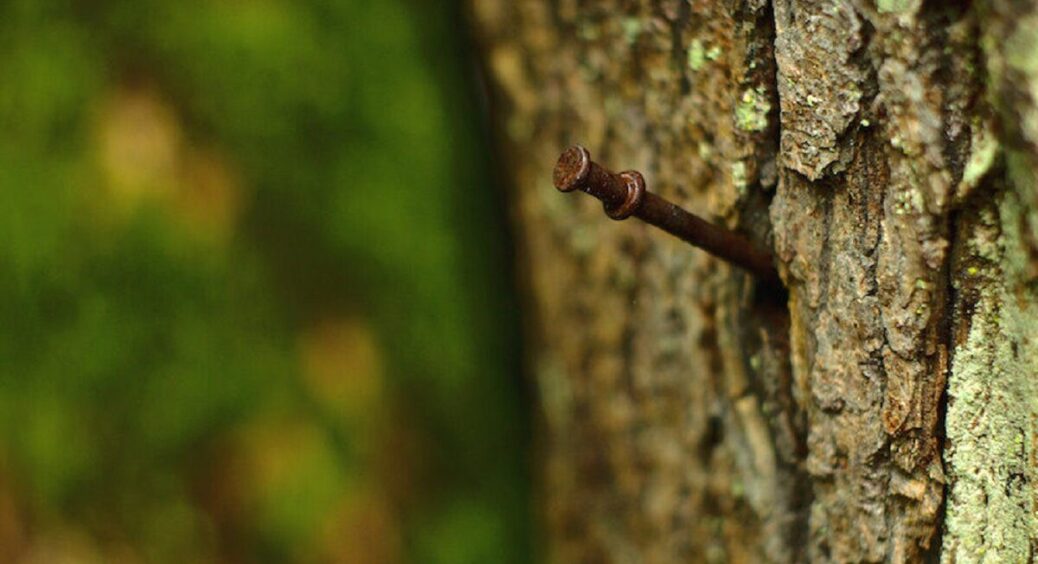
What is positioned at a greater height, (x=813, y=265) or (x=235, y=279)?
(x=813, y=265)

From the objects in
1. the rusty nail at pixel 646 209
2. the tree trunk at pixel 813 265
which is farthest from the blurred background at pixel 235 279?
the rusty nail at pixel 646 209

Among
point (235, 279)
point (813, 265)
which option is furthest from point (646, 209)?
point (235, 279)

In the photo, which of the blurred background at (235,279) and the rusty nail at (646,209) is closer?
the rusty nail at (646,209)

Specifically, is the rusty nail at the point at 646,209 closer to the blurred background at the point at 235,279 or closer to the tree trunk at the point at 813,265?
the tree trunk at the point at 813,265

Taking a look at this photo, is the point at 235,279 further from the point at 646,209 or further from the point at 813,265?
the point at 813,265

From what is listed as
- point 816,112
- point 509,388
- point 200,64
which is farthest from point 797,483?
point 200,64
